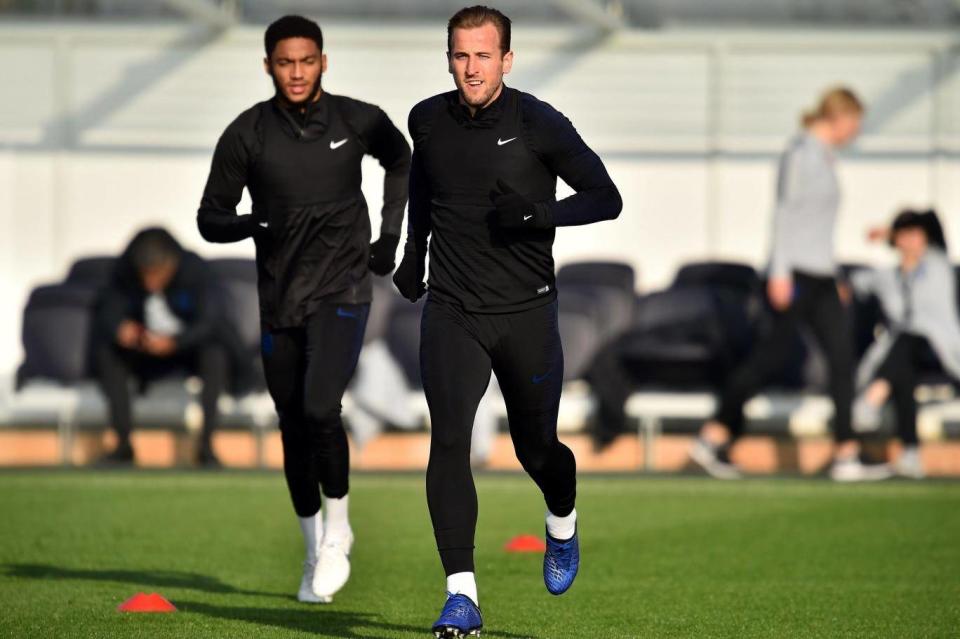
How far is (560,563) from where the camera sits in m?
6.73

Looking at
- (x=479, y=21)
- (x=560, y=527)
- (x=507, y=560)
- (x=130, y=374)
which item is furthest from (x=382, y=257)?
(x=130, y=374)

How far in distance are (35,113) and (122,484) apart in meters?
5.88

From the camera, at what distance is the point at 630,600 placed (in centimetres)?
778

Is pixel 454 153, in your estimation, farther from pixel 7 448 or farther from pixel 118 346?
pixel 7 448

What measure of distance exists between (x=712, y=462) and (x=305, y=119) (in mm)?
6708

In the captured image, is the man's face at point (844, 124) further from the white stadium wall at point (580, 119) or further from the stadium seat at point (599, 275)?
the white stadium wall at point (580, 119)

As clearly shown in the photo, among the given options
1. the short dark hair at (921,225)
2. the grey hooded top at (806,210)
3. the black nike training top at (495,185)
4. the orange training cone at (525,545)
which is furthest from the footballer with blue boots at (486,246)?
the short dark hair at (921,225)

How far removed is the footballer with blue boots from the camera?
6223mm

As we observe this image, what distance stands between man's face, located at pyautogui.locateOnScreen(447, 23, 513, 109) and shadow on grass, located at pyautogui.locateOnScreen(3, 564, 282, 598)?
273 cm

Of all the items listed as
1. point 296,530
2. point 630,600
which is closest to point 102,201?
point 296,530

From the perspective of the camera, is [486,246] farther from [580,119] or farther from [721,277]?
[580,119]

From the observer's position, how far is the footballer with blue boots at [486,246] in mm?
6223

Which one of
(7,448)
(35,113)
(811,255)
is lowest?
(7,448)

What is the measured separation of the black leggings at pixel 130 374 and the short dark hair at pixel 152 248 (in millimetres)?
687
